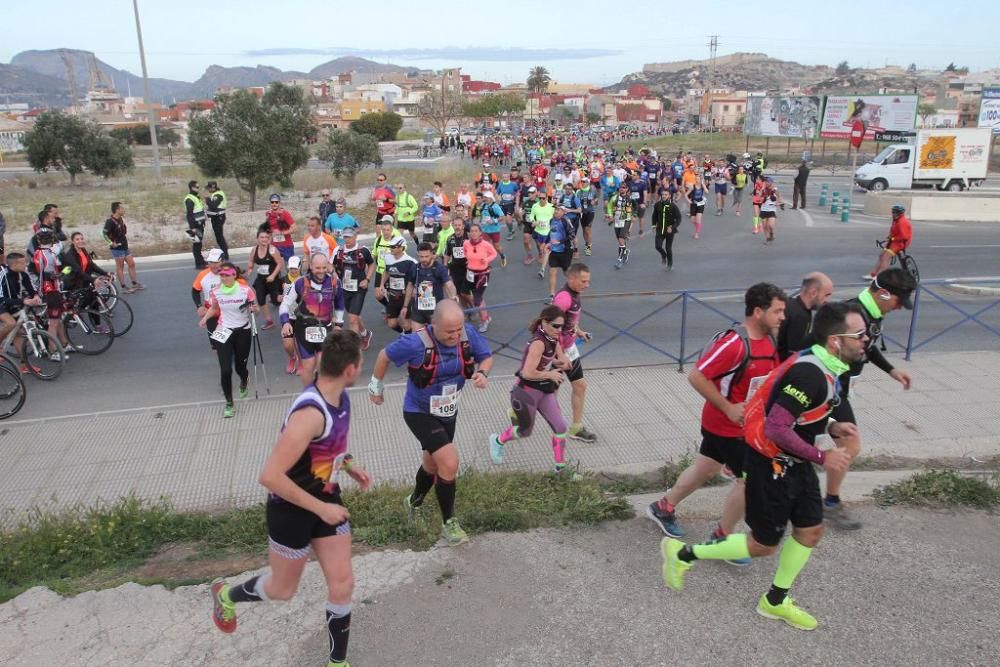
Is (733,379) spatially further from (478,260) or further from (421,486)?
(478,260)

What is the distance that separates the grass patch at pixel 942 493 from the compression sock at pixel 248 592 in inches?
174

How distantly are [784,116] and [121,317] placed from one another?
4504cm

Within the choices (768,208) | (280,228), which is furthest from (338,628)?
(768,208)

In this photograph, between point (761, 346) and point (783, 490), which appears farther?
point (761, 346)

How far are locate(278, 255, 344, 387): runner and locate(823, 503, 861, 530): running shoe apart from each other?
16.6 feet

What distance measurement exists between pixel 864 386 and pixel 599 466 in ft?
12.4

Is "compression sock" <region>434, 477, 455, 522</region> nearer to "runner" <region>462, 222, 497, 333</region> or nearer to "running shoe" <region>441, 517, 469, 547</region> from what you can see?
"running shoe" <region>441, 517, 469, 547</region>

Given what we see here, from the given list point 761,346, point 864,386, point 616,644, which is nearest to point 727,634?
point 616,644

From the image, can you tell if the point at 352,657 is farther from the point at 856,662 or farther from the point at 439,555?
the point at 856,662

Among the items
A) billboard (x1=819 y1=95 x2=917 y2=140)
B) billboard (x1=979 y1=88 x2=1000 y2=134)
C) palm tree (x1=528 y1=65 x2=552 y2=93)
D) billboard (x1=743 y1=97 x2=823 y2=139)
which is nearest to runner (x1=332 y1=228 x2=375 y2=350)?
billboard (x1=819 y1=95 x2=917 y2=140)

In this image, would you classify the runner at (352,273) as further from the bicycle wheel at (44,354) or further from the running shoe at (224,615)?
the running shoe at (224,615)

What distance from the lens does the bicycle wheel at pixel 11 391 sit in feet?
26.7

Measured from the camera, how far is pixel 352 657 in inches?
153

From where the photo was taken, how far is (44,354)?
953cm
